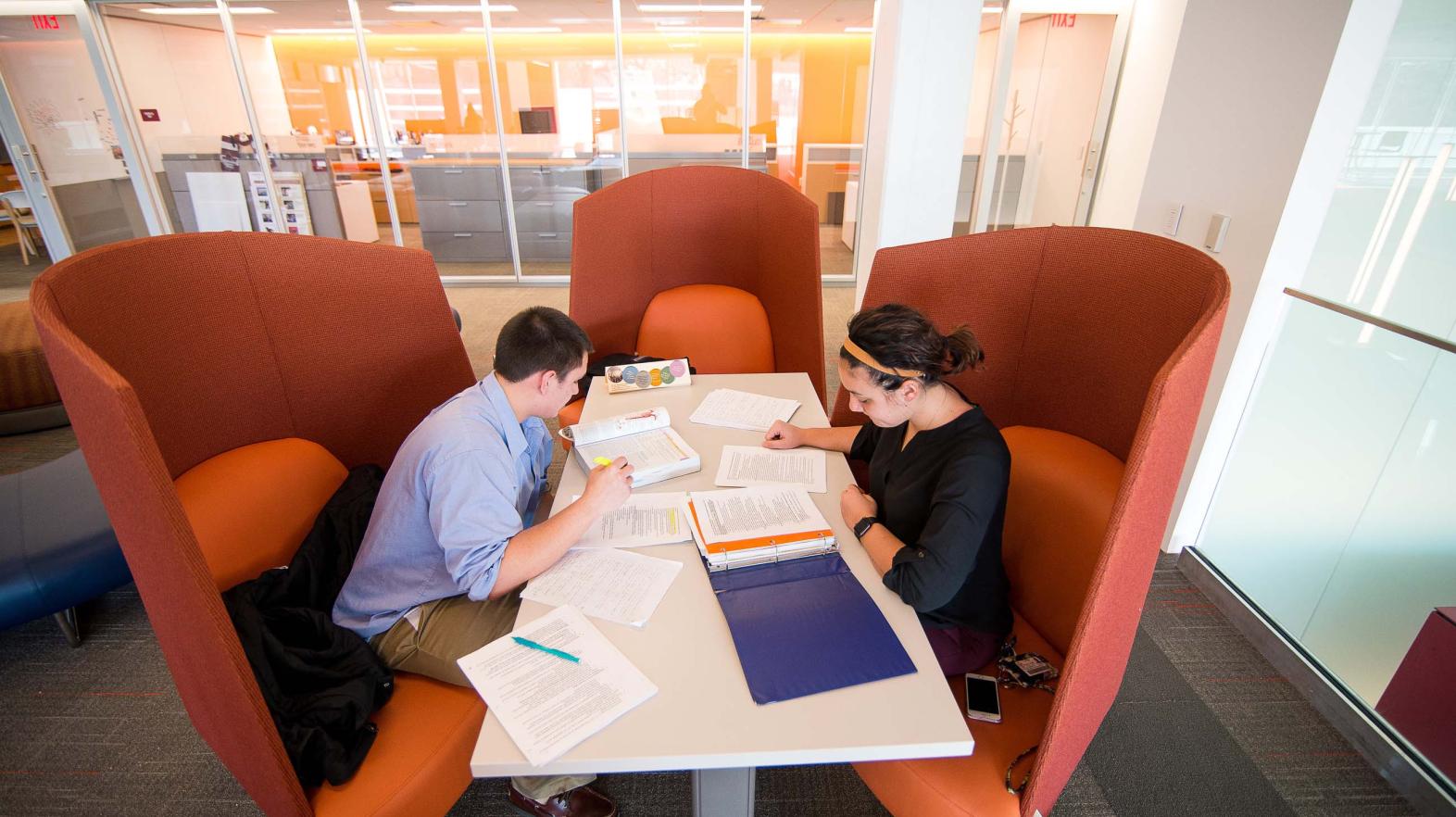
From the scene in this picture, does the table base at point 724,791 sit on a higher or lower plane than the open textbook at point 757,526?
lower

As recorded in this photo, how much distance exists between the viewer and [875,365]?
1431 mm

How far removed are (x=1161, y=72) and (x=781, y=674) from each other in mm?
3755

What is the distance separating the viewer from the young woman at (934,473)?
4.26ft

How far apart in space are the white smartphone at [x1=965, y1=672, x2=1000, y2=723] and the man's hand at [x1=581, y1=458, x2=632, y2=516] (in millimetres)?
816

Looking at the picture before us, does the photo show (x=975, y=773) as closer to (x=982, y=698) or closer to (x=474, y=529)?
(x=982, y=698)

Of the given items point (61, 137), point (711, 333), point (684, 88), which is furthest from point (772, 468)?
point (61, 137)

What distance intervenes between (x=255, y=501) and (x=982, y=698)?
170 centimetres

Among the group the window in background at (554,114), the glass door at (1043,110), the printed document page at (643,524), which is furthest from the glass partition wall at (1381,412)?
the window in background at (554,114)

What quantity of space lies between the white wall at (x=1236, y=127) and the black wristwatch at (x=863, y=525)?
169 centimetres

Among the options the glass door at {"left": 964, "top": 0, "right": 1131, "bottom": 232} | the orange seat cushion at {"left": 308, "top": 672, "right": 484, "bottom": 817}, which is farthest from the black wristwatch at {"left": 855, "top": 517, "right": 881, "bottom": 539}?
the glass door at {"left": 964, "top": 0, "right": 1131, "bottom": 232}

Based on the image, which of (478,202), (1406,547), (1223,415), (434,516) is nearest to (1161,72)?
(1223,415)

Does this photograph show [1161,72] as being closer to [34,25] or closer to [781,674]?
[781,674]

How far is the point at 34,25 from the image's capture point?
17.8 ft

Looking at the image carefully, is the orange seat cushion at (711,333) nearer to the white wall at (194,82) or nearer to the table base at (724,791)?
the table base at (724,791)
